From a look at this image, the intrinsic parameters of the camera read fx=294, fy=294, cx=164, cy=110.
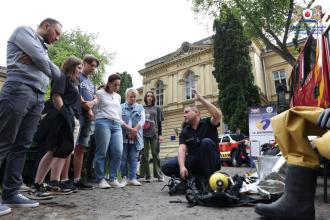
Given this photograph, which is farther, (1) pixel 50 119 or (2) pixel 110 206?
(1) pixel 50 119

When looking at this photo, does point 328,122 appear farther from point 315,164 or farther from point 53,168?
point 53,168

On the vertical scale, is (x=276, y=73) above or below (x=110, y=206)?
above

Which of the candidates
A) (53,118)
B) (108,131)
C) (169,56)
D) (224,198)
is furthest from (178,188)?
(169,56)

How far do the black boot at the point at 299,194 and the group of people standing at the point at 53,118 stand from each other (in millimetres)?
2313

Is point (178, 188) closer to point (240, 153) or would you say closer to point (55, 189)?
point (55, 189)

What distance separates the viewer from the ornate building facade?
29109mm

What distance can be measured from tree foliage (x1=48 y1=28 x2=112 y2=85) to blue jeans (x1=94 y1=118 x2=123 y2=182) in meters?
23.9

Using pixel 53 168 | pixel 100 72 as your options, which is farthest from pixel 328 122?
pixel 100 72

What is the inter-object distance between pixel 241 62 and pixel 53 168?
70.5 feet

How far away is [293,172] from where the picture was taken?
2061 mm

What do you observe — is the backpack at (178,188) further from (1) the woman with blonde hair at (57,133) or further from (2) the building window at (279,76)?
(2) the building window at (279,76)

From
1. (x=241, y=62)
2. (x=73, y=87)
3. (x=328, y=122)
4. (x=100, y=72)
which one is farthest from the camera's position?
(x=100, y=72)

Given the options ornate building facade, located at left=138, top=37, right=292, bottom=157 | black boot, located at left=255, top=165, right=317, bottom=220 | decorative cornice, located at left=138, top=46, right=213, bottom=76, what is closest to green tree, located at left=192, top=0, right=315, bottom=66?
black boot, located at left=255, top=165, right=317, bottom=220

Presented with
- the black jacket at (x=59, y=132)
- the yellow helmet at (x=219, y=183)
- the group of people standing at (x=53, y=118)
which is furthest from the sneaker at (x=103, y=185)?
the yellow helmet at (x=219, y=183)
